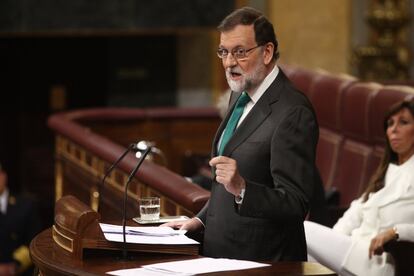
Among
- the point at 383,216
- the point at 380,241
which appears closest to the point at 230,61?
the point at 380,241

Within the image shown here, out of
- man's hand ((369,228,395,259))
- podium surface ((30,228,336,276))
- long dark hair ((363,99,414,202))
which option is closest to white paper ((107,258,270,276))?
podium surface ((30,228,336,276))

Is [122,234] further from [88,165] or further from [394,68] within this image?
[394,68]

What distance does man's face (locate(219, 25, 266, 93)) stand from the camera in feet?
10.7

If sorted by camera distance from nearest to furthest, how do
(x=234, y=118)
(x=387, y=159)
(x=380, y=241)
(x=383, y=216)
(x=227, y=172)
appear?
(x=227, y=172), (x=234, y=118), (x=380, y=241), (x=383, y=216), (x=387, y=159)

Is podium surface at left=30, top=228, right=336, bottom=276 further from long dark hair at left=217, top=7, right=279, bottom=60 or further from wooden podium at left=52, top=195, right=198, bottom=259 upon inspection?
long dark hair at left=217, top=7, right=279, bottom=60

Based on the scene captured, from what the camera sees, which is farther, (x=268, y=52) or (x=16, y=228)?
(x=16, y=228)

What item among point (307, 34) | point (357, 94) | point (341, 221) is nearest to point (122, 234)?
point (341, 221)

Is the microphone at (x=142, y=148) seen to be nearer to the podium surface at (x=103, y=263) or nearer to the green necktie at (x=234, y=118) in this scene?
the green necktie at (x=234, y=118)

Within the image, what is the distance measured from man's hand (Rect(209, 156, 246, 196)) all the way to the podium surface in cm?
25

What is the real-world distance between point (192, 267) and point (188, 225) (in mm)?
458

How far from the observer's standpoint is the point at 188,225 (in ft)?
11.6

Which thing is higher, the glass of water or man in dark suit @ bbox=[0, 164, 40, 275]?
the glass of water

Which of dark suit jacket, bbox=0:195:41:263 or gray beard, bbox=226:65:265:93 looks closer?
gray beard, bbox=226:65:265:93

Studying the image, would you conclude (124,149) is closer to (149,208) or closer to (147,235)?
(149,208)
